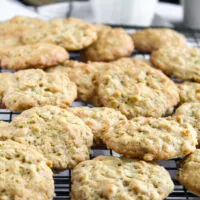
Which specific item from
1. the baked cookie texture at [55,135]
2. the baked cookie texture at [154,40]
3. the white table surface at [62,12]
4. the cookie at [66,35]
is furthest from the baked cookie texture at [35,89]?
the white table surface at [62,12]

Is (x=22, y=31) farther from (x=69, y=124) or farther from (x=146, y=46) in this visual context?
(x=69, y=124)

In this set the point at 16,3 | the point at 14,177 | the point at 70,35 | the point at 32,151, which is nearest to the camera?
the point at 14,177

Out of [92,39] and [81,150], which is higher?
[92,39]

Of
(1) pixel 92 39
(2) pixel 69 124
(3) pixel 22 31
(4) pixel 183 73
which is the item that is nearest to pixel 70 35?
(1) pixel 92 39

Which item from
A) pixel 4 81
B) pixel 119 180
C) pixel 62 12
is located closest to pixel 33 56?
pixel 4 81

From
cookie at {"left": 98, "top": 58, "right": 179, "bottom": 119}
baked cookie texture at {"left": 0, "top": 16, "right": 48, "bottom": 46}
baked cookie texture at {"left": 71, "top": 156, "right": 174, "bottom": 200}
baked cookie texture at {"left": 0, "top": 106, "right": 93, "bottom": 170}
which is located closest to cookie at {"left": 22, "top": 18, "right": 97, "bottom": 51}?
baked cookie texture at {"left": 0, "top": 16, "right": 48, "bottom": 46}

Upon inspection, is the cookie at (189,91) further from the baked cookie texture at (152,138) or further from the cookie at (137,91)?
the baked cookie texture at (152,138)

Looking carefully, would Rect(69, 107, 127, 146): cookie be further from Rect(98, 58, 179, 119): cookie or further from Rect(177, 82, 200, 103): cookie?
Rect(177, 82, 200, 103): cookie
